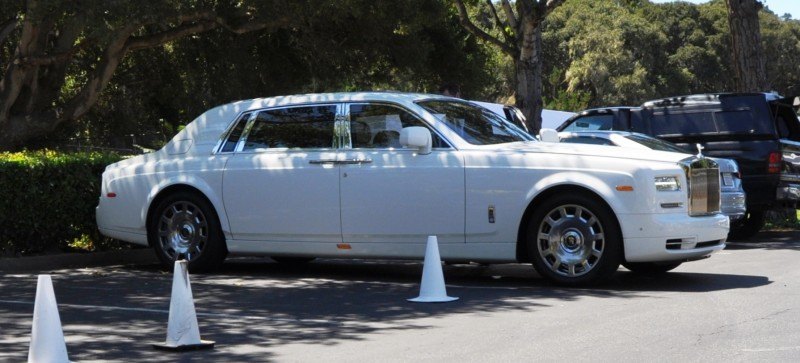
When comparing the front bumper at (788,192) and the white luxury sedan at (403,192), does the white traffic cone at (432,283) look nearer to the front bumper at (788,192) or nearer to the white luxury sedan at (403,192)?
the white luxury sedan at (403,192)

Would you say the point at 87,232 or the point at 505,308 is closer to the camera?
the point at 505,308


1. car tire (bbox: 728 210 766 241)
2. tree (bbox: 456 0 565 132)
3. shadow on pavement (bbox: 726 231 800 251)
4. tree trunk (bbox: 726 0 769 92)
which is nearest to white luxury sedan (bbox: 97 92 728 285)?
shadow on pavement (bbox: 726 231 800 251)

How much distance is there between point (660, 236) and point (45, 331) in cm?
527

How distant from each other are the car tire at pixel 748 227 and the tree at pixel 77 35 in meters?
7.96

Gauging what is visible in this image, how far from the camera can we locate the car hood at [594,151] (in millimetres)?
9773

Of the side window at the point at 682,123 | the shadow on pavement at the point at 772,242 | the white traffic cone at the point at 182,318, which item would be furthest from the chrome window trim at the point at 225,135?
the side window at the point at 682,123

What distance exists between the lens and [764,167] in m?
15.4

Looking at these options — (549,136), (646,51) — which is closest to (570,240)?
(549,136)

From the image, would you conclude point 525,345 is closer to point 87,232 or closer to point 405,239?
point 405,239

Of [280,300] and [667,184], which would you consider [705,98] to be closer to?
[667,184]

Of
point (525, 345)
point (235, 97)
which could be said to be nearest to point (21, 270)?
point (525, 345)

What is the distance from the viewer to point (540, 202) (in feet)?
32.5

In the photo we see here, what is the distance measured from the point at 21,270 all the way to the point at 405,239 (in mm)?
4417

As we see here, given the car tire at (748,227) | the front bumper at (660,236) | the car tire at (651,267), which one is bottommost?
the car tire at (651,267)
